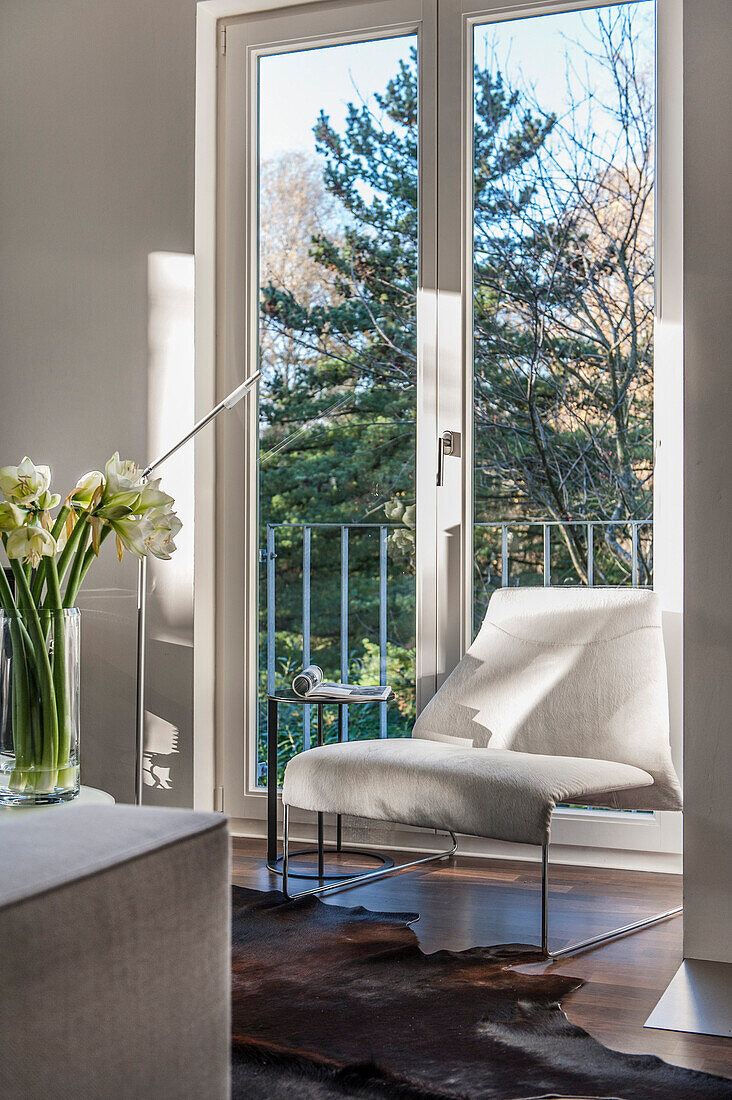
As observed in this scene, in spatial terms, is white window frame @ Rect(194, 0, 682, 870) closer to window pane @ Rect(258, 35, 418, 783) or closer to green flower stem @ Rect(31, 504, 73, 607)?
window pane @ Rect(258, 35, 418, 783)

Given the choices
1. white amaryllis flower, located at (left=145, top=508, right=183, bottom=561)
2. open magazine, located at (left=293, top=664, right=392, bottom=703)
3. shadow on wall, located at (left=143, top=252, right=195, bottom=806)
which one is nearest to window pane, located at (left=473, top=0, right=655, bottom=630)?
open magazine, located at (left=293, top=664, right=392, bottom=703)

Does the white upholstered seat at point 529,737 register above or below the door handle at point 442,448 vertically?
below

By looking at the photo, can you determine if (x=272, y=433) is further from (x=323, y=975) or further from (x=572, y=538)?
(x=323, y=975)

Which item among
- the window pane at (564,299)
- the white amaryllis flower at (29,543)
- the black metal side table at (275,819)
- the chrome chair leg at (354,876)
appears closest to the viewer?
the white amaryllis flower at (29,543)

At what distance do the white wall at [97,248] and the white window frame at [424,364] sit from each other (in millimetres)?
95

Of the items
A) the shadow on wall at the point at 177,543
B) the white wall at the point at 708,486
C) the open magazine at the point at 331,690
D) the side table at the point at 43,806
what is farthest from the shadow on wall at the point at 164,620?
the white wall at the point at 708,486

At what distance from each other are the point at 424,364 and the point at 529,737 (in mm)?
1235

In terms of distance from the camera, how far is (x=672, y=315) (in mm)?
3264

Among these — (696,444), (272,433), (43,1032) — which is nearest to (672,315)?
(696,444)

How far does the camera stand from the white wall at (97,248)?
144 inches

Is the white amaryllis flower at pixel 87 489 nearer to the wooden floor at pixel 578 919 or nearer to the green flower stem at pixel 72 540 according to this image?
the green flower stem at pixel 72 540

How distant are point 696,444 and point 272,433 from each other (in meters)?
1.62

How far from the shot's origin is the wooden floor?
210 cm

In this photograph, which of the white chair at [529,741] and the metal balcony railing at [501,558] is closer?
the white chair at [529,741]
